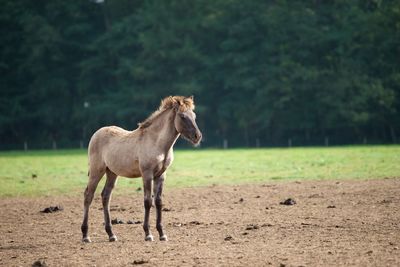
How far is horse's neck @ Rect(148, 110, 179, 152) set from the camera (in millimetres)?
14641

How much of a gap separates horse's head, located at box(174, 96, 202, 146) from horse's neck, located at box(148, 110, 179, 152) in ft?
0.58

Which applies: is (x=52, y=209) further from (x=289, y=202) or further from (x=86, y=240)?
(x=289, y=202)

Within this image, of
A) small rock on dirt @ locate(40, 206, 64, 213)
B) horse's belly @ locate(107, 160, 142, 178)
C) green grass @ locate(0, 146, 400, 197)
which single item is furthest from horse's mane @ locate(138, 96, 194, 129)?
green grass @ locate(0, 146, 400, 197)

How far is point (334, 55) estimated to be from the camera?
6438 cm

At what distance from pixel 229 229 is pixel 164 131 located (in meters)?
2.53

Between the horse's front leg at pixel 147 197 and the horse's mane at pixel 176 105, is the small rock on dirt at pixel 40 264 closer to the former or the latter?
the horse's front leg at pixel 147 197

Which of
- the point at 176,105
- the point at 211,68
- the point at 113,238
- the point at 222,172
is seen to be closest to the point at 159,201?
the point at 113,238

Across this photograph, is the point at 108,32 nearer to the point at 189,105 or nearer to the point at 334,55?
the point at 334,55

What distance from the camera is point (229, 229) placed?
15.0m

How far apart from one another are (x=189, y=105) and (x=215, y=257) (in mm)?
4018

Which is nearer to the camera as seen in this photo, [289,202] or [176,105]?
[176,105]

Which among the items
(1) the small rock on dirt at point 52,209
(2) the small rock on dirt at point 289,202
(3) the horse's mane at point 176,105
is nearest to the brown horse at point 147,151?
(3) the horse's mane at point 176,105

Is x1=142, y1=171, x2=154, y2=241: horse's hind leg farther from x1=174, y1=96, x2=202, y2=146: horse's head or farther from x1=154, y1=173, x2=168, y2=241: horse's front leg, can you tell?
x1=174, y1=96, x2=202, y2=146: horse's head

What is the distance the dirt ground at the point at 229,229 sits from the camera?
38.6 feet
